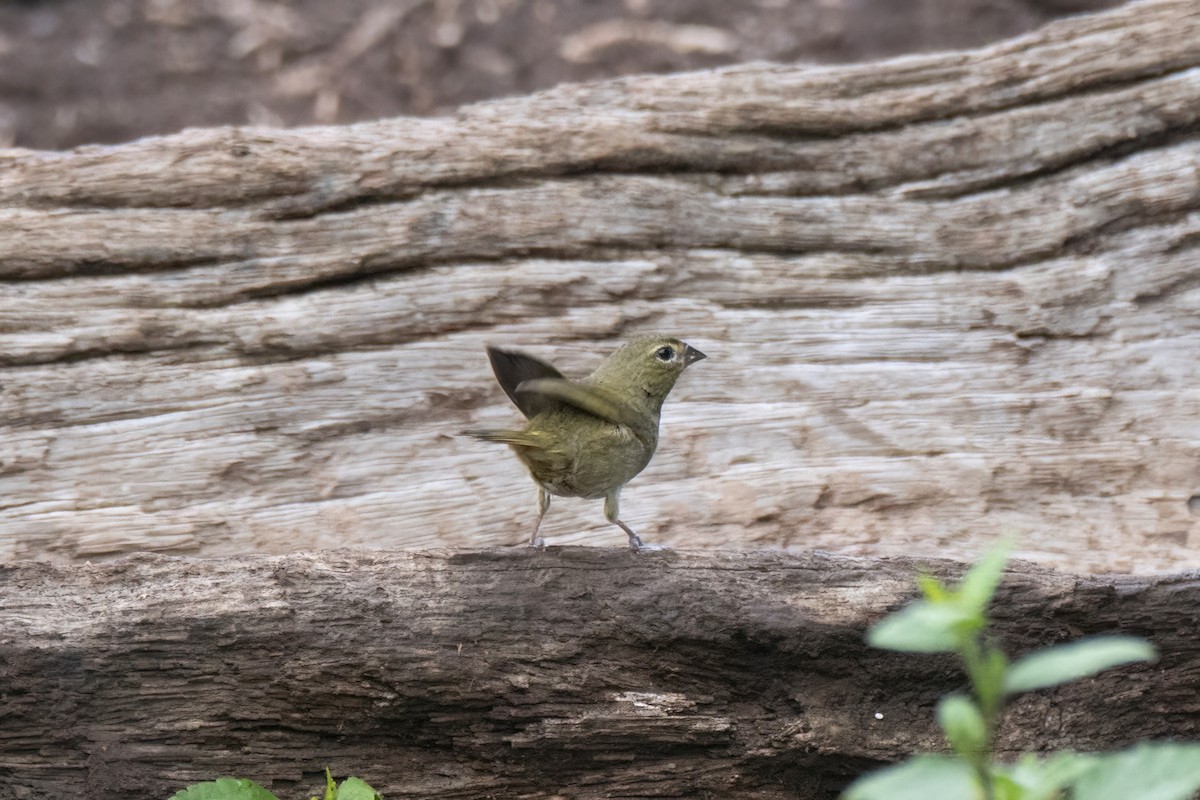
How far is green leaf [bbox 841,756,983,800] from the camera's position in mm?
935

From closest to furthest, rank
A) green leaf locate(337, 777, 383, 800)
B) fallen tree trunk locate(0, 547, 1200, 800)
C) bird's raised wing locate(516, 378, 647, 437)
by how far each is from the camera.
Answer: green leaf locate(337, 777, 383, 800)
fallen tree trunk locate(0, 547, 1200, 800)
bird's raised wing locate(516, 378, 647, 437)

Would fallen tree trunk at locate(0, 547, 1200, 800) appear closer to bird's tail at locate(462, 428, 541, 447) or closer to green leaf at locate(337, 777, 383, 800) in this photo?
green leaf at locate(337, 777, 383, 800)

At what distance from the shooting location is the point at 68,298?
177 inches

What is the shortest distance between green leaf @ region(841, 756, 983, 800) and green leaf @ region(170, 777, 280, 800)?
2215mm

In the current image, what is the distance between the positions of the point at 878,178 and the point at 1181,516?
198 centimetres

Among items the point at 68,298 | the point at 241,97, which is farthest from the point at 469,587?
the point at 241,97

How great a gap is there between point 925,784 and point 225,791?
2323 mm

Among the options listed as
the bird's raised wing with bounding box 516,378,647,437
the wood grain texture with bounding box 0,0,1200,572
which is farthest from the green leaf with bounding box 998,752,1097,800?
the wood grain texture with bounding box 0,0,1200,572

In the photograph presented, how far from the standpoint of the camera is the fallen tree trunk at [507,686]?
3152 mm

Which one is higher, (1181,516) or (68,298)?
(68,298)

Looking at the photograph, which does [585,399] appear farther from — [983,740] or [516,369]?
[983,740]

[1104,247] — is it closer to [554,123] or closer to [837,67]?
[837,67]

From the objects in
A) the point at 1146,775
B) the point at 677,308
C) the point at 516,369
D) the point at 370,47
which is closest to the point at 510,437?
the point at 516,369

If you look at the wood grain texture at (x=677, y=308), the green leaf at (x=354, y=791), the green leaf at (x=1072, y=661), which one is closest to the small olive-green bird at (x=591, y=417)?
the wood grain texture at (x=677, y=308)
